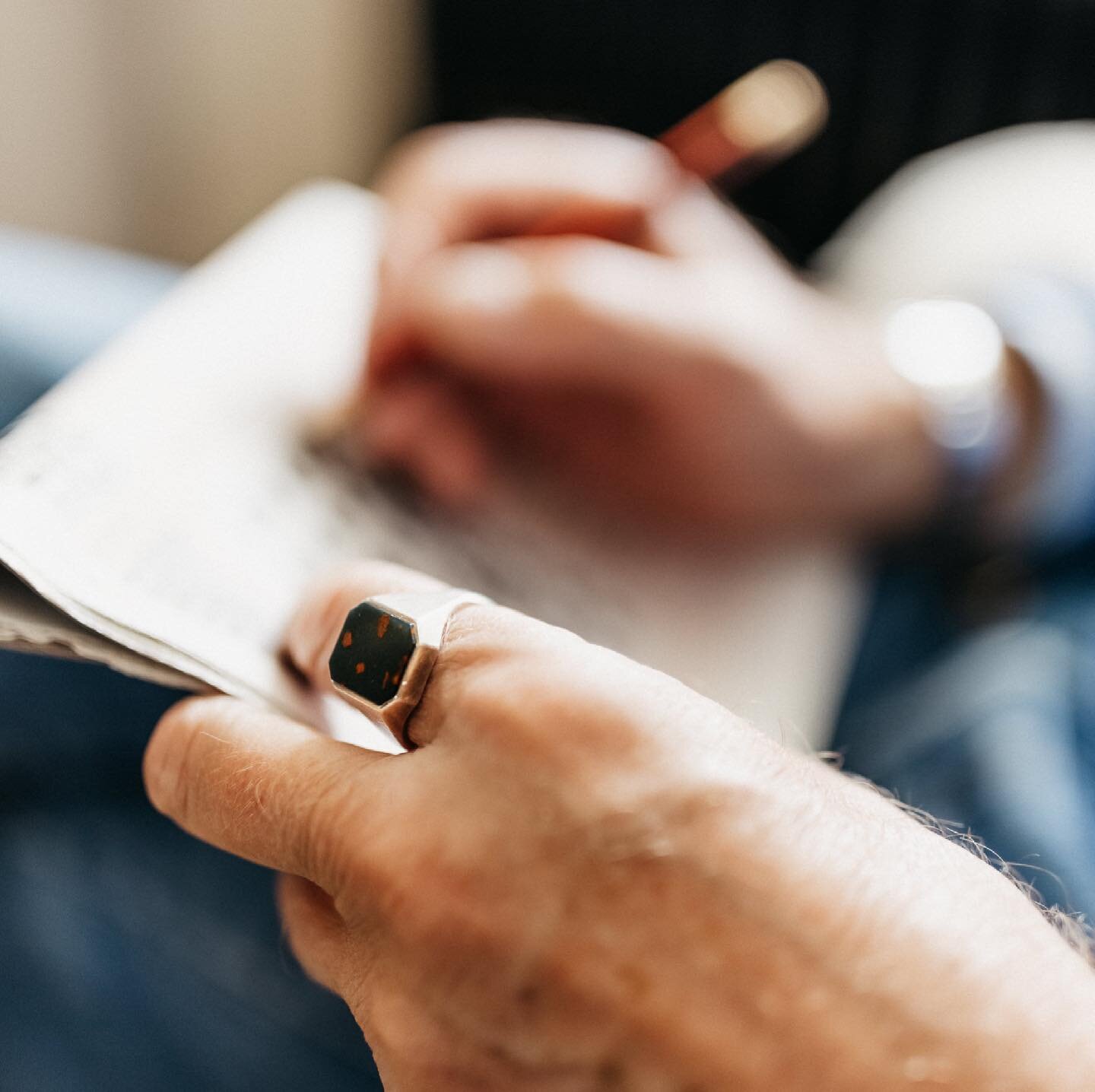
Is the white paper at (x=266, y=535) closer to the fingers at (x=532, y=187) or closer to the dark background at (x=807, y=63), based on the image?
the fingers at (x=532, y=187)

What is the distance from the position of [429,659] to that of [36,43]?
813 mm

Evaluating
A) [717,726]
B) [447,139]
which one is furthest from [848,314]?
[717,726]

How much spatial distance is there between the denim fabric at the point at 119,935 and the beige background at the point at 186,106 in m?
0.51

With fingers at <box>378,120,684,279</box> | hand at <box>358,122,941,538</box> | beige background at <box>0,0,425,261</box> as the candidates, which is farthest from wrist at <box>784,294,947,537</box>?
beige background at <box>0,0,425,261</box>

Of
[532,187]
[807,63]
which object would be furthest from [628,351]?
[807,63]

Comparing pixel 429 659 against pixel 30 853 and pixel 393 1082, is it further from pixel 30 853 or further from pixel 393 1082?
pixel 30 853

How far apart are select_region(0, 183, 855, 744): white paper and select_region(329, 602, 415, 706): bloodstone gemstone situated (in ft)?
0.15

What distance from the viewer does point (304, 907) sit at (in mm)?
282

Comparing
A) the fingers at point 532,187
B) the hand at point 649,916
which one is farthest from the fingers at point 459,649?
the fingers at point 532,187

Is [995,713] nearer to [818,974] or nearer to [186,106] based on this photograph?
[818,974]

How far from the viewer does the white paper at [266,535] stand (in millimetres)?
302

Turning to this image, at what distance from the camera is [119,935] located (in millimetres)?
449

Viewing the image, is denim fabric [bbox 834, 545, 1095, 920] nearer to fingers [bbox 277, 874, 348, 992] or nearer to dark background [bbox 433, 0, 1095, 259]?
fingers [bbox 277, 874, 348, 992]

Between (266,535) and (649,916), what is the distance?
23 cm
